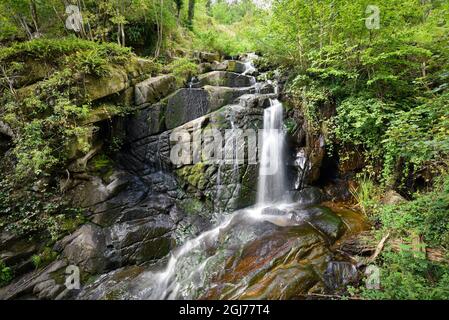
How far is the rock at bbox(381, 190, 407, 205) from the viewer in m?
4.89

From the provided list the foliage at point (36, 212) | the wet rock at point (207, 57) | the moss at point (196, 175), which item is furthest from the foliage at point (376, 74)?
the foliage at point (36, 212)

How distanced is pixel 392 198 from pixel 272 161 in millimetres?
3131

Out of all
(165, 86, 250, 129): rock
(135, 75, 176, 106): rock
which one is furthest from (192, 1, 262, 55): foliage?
(135, 75, 176, 106): rock

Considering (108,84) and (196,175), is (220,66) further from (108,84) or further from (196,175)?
(196,175)

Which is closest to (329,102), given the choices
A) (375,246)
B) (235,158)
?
(235,158)

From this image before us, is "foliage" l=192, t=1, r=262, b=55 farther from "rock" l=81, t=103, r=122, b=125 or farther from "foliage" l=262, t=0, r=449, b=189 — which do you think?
"rock" l=81, t=103, r=122, b=125

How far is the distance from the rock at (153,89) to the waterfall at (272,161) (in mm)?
3853

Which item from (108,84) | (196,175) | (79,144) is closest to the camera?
(79,144)

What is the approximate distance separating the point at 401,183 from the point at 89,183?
8.48 meters

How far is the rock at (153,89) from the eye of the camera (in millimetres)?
7609

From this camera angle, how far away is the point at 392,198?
5062 mm

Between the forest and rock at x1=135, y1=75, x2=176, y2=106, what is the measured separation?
0.04 metres

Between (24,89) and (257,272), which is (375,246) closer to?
(257,272)

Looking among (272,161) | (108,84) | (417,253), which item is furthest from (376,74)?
(108,84)
